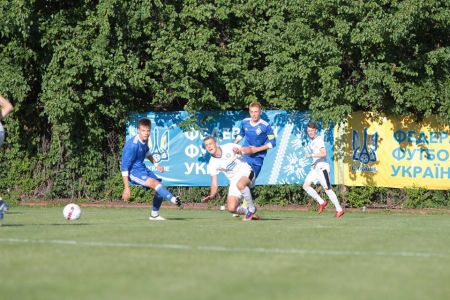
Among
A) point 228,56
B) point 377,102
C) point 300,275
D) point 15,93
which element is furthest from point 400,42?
point 300,275

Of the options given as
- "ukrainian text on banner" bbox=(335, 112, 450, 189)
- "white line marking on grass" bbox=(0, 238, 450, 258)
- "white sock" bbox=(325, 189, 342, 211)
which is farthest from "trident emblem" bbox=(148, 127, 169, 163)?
"white line marking on grass" bbox=(0, 238, 450, 258)

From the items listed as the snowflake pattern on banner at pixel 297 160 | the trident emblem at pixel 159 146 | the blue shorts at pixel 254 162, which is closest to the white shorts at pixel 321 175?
the snowflake pattern on banner at pixel 297 160

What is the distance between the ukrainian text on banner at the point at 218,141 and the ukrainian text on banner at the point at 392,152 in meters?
0.45

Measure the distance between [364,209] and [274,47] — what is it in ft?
15.3

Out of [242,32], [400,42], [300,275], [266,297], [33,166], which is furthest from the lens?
[33,166]

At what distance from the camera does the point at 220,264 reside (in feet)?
26.9

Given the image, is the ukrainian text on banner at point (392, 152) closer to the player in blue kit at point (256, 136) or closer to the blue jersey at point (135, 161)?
the player in blue kit at point (256, 136)

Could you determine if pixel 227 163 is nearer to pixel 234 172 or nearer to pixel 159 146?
pixel 234 172

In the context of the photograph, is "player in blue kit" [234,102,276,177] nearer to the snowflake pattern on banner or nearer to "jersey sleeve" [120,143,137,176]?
"jersey sleeve" [120,143,137,176]

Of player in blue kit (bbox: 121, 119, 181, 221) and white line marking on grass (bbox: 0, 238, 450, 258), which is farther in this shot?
player in blue kit (bbox: 121, 119, 181, 221)

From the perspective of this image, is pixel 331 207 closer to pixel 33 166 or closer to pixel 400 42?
pixel 400 42

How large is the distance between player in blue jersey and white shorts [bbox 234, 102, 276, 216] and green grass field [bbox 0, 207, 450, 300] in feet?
15.7

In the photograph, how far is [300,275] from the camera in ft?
24.7

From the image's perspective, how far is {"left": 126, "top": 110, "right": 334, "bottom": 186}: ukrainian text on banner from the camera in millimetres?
23062
